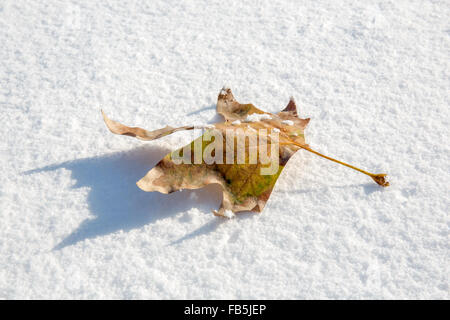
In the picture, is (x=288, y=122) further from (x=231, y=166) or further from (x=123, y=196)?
(x=123, y=196)

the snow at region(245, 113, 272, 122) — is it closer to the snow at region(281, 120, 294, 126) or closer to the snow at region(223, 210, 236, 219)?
the snow at region(281, 120, 294, 126)

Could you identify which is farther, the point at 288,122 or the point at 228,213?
the point at 288,122

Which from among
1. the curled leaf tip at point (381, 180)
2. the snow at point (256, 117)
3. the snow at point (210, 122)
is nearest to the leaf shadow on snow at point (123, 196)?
the snow at point (210, 122)

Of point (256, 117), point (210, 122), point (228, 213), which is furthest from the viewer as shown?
point (210, 122)

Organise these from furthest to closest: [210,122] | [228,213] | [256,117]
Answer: [210,122], [256,117], [228,213]

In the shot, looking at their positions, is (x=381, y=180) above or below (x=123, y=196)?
above

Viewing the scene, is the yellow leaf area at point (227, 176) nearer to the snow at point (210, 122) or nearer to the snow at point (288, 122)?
Answer: the snow at point (210, 122)

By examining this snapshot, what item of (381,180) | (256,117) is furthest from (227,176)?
(381,180)
